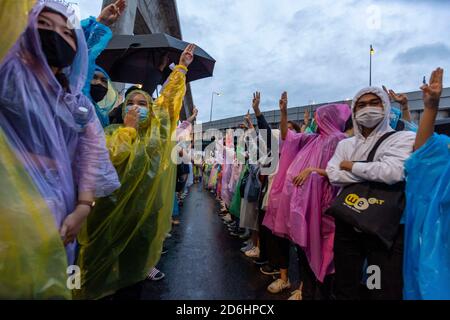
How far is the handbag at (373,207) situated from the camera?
1667 mm

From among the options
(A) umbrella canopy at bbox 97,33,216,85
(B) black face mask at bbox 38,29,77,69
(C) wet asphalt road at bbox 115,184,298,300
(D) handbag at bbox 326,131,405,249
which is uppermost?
(A) umbrella canopy at bbox 97,33,216,85

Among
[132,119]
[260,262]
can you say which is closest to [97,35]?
[132,119]

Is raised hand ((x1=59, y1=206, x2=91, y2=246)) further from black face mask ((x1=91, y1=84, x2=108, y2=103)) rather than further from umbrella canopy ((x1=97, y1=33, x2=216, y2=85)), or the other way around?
umbrella canopy ((x1=97, y1=33, x2=216, y2=85))

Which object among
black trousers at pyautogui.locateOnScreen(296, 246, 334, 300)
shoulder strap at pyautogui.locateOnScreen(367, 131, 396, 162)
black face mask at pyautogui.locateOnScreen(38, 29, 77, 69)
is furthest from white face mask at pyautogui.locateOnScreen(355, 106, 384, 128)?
black face mask at pyautogui.locateOnScreen(38, 29, 77, 69)

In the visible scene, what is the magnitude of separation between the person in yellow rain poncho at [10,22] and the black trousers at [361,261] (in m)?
2.09

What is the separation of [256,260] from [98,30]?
3328 mm

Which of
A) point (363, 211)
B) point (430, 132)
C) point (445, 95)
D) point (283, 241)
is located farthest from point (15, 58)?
point (445, 95)

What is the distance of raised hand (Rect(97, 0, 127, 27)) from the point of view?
199 centimetres

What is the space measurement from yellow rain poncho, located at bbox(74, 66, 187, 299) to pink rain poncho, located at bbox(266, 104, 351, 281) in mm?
1162

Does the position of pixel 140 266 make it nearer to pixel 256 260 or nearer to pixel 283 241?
pixel 283 241

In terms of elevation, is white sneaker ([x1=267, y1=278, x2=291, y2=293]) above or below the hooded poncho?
below

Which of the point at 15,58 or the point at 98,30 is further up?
the point at 98,30

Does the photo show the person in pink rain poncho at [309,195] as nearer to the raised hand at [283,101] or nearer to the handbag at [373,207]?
the raised hand at [283,101]
